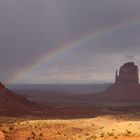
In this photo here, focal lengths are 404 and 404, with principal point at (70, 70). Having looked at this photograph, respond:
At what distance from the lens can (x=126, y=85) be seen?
187 metres

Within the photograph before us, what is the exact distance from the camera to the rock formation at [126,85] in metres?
185

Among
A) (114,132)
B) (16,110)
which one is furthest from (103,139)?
(16,110)

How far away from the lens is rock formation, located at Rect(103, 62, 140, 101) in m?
185

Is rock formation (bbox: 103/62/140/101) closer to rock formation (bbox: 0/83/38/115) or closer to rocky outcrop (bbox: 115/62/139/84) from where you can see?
rocky outcrop (bbox: 115/62/139/84)

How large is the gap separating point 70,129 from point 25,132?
666 cm

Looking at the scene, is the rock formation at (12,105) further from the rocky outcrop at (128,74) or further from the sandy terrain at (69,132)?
the rocky outcrop at (128,74)

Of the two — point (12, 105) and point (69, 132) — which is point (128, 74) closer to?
point (12, 105)

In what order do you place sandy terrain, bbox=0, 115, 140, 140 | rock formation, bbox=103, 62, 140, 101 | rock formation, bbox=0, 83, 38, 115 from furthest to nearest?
1. rock formation, bbox=103, 62, 140, 101
2. rock formation, bbox=0, 83, 38, 115
3. sandy terrain, bbox=0, 115, 140, 140

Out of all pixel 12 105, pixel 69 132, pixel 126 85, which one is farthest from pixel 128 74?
pixel 69 132

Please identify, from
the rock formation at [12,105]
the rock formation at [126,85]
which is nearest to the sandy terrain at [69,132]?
the rock formation at [12,105]

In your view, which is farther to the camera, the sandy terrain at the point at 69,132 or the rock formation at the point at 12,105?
the rock formation at the point at 12,105

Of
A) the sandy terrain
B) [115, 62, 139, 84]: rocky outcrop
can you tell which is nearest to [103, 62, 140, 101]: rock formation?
[115, 62, 139, 84]: rocky outcrop

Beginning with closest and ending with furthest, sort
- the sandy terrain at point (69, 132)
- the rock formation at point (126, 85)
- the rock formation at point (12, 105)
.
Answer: the sandy terrain at point (69, 132)
the rock formation at point (12, 105)
the rock formation at point (126, 85)

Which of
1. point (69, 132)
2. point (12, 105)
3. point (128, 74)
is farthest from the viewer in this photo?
point (128, 74)
